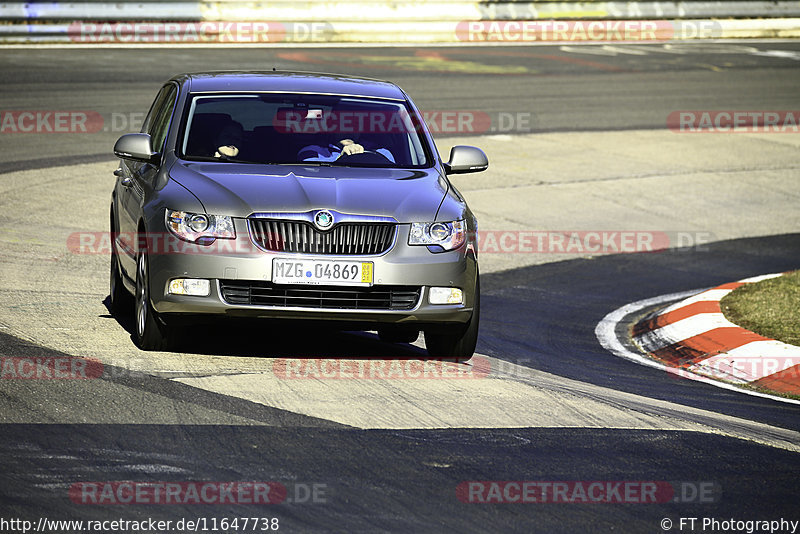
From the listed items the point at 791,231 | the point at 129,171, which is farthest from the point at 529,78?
the point at 129,171

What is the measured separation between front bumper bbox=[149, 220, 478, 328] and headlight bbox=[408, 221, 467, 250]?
1.8 inches

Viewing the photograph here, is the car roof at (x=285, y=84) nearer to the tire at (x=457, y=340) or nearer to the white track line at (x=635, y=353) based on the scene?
the tire at (x=457, y=340)

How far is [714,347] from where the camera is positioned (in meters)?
9.21

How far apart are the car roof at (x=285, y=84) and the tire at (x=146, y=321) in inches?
60.0

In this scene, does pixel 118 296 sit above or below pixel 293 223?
below

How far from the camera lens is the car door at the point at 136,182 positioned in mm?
8109

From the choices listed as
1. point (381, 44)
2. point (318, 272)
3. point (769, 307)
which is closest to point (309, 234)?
point (318, 272)

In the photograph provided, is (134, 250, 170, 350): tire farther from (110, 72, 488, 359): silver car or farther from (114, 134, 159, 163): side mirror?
(114, 134, 159, 163): side mirror

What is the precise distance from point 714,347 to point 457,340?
2.19 meters

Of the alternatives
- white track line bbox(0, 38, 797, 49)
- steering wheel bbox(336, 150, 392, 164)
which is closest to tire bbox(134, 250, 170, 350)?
steering wheel bbox(336, 150, 392, 164)

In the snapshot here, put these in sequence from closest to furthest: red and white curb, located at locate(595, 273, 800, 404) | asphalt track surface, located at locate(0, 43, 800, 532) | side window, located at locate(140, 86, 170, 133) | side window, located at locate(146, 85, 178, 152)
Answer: asphalt track surface, located at locate(0, 43, 800, 532) → red and white curb, located at locate(595, 273, 800, 404) → side window, located at locate(146, 85, 178, 152) → side window, located at locate(140, 86, 170, 133)

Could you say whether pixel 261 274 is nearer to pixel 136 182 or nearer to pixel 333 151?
pixel 333 151

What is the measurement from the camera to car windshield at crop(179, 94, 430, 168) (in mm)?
Answer: 8305

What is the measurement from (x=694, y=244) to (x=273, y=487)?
31.6 feet
